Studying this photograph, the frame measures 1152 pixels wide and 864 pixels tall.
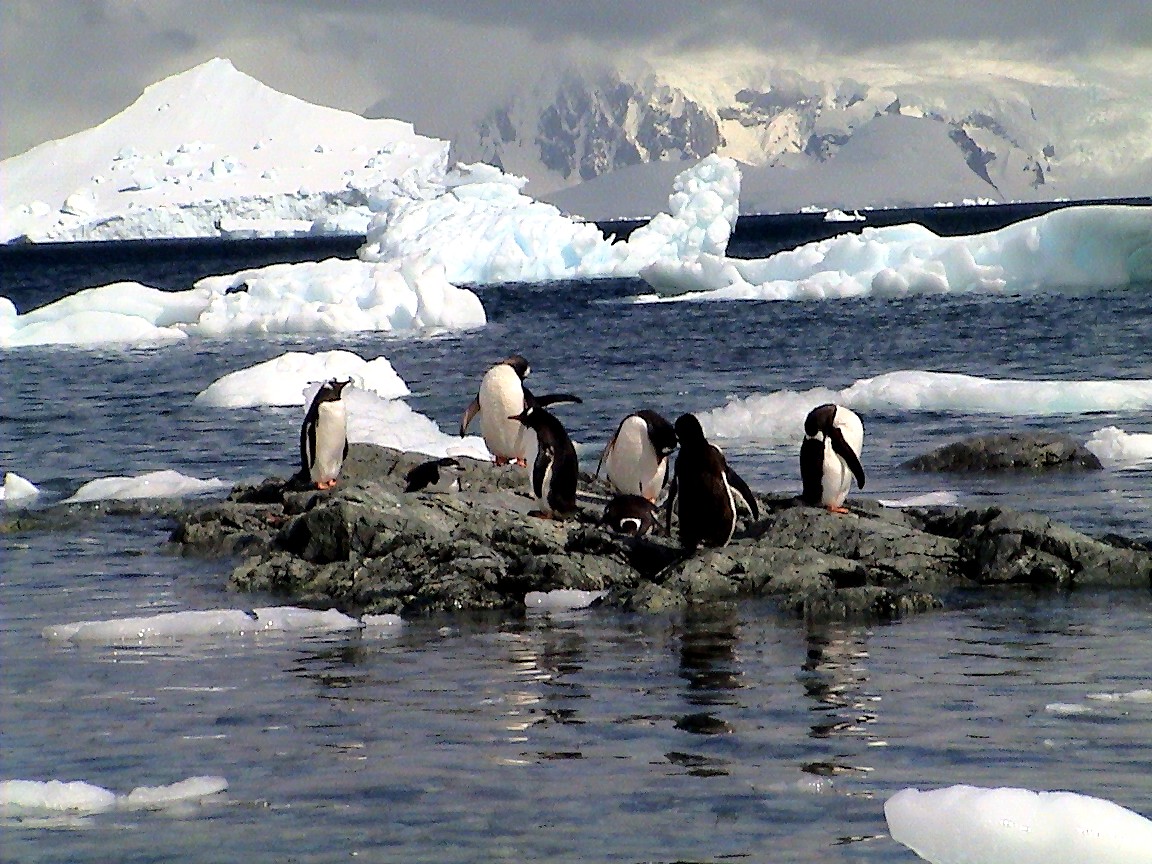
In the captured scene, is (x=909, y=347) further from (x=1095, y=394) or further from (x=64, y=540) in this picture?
(x=64, y=540)

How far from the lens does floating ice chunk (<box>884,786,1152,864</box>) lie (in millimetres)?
4355

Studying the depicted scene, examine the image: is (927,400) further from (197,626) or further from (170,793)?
(170,793)

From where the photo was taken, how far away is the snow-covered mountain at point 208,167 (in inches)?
4742

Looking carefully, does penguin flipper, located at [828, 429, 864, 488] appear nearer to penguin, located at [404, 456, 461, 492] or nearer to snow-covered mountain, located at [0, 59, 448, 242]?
penguin, located at [404, 456, 461, 492]

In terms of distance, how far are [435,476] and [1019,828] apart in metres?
7.55

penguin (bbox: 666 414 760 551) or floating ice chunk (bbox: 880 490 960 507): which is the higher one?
penguin (bbox: 666 414 760 551)

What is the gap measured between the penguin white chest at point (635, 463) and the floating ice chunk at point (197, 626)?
9.09 feet

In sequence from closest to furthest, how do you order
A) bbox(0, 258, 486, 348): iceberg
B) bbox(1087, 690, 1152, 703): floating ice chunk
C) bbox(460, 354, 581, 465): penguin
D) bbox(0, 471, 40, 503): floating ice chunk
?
1. bbox(1087, 690, 1152, 703): floating ice chunk
2. bbox(460, 354, 581, 465): penguin
3. bbox(0, 471, 40, 503): floating ice chunk
4. bbox(0, 258, 486, 348): iceberg

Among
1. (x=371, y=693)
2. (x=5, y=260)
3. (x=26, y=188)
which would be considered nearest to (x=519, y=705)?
(x=371, y=693)

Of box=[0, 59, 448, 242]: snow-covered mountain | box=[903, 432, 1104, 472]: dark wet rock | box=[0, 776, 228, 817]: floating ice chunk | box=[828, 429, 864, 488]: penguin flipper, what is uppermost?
box=[0, 59, 448, 242]: snow-covered mountain

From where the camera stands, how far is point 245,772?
5.59m

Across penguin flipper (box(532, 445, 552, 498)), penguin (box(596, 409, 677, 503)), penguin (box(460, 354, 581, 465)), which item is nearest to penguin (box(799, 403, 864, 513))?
penguin (box(596, 409, 677, 503))

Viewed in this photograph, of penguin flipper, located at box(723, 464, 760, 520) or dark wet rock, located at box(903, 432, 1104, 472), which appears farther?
dark wet rock, located at box(903, 432, 1104, 472)

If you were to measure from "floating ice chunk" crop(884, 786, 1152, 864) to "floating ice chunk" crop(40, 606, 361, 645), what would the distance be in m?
4.29
